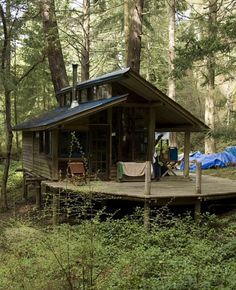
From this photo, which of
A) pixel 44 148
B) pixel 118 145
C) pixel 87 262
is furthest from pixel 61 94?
pixel 87 262

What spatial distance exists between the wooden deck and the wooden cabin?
3.38 feet

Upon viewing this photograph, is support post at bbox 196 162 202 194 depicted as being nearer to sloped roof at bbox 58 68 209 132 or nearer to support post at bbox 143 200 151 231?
support post at bbox 143 200 151 231

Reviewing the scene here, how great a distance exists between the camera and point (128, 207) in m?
13.2

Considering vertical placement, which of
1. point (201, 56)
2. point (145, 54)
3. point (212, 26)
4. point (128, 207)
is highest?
point (145, 54)

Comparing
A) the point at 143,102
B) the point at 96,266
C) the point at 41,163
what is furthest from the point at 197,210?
the point at 41,163

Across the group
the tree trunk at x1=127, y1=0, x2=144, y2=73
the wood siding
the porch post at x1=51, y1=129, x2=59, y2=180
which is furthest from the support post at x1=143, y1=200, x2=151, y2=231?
the tree trunk at x1=127, y1=0, x2=144, y2=73

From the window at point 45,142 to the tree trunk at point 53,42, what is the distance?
3814 millimetres

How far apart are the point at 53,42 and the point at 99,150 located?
5.72m

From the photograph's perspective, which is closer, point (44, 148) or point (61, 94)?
point (44, 148)

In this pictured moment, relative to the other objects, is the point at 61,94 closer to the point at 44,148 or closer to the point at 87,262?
the point at 44,148

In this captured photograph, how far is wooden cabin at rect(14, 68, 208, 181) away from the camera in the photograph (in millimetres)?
13195

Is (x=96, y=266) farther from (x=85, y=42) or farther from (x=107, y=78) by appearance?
(x=85, y=42)

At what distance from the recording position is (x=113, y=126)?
Answer: 1427cm

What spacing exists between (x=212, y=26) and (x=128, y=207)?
6.14m
